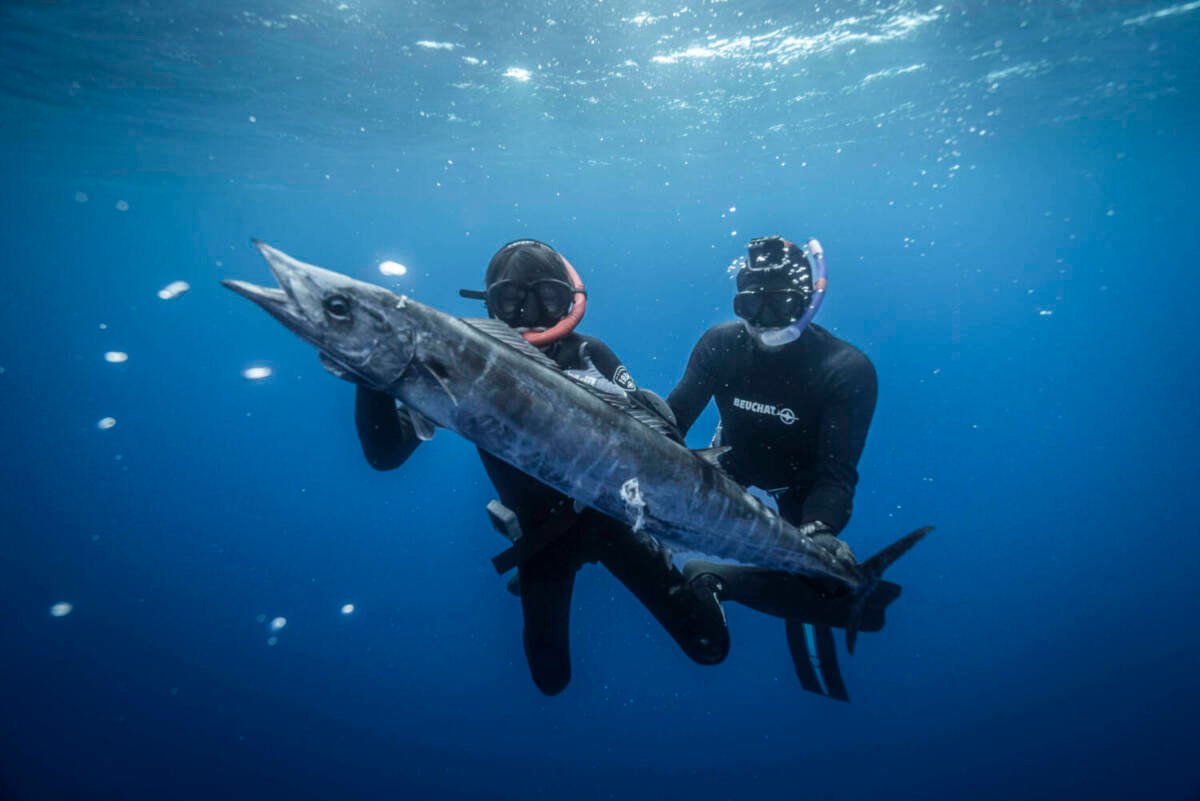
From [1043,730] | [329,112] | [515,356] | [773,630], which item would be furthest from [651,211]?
[515,356]

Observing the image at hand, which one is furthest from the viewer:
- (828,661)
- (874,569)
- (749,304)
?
(828,661)

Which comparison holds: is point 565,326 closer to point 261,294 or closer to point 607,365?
point 607,365

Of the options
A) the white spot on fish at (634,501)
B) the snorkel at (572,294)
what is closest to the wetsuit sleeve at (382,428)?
the snorkel at (572,294)

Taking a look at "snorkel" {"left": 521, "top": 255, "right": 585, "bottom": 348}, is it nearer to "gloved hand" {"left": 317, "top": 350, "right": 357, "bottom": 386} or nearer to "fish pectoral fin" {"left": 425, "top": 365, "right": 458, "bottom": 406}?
"fish pectoral fin" {"left": 425, "top": 365, "right": 458, "bottom": 406}

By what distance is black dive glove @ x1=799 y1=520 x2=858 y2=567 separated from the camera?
3.20 metres

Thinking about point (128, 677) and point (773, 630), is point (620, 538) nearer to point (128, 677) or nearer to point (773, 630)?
point (773, 630)

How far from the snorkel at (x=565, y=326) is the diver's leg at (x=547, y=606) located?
6.25ft

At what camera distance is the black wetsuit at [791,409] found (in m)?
4.11

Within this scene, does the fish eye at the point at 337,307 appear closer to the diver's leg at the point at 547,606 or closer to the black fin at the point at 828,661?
the diver's leg at the point at 547,606

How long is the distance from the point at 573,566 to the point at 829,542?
2.07 m

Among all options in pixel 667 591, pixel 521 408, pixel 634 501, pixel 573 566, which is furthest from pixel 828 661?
pixel 521 408

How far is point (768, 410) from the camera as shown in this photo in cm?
462

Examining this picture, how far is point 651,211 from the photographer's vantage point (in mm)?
46594

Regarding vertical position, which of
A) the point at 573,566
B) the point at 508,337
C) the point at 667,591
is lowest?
the point at 573,566
